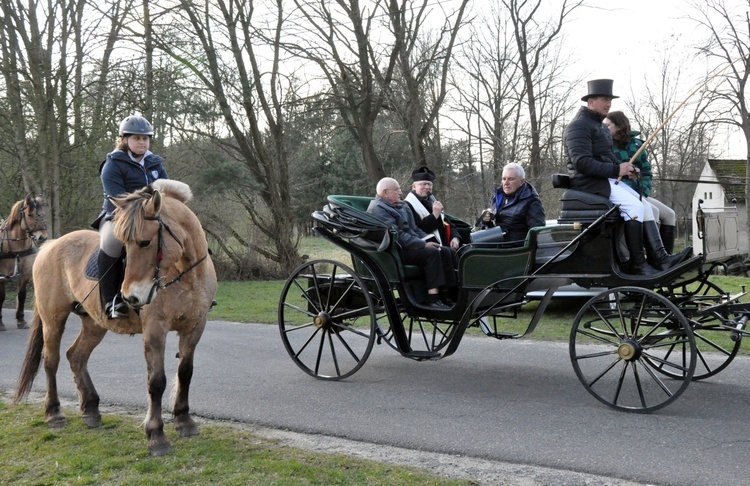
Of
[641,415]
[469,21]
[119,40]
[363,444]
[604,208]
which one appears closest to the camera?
[363,444]

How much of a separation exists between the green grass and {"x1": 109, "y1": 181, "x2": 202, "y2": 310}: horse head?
992 millimetres

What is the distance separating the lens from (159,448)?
4.70m

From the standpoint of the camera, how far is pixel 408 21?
58.3 feet

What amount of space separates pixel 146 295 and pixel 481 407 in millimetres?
2742

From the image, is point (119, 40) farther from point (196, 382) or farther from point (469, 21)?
point (196, 382)

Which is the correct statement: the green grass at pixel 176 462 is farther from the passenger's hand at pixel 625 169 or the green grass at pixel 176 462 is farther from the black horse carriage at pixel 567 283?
the passenger's hand at pixel 625 169

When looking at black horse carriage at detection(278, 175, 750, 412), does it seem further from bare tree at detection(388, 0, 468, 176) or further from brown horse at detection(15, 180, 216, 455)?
bare tree at detection(388, 0, 468, 176)

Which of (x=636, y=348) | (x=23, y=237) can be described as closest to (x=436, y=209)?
(x=636, y=348)

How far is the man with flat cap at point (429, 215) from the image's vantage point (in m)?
7.53

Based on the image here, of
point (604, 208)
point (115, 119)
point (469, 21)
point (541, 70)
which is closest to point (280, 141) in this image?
point (115, 119)

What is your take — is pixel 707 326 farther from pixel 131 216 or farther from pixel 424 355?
pixel 131 216

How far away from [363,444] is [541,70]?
2021 centimetres

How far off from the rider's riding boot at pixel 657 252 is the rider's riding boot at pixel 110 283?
13.2ft

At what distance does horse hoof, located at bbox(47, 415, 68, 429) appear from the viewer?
5468 mm
